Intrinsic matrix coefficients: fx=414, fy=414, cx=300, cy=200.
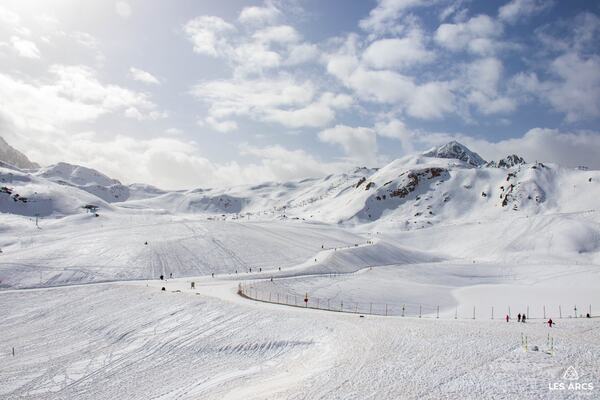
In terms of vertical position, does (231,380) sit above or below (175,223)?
below

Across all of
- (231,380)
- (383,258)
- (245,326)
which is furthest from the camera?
(383,258)

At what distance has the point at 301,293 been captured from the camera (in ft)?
222

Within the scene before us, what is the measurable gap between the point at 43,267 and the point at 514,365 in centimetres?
7736

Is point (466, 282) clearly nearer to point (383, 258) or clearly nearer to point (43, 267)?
point (383, 258)

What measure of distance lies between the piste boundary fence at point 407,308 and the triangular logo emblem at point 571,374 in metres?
33.5

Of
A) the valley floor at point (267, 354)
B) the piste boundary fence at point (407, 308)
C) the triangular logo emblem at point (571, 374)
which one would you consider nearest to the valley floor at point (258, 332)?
the valley floor at point (267, 354)

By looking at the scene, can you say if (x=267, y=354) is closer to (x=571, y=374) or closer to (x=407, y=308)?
(x=571, y=374)

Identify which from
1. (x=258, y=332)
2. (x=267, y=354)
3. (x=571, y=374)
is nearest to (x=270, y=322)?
(x=258, y=332)

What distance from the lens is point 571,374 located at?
25.6 metres

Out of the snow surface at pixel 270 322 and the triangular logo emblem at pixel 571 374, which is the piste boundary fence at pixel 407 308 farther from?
the triangular logo emblem at pixel 571 374

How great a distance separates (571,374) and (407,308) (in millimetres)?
38983

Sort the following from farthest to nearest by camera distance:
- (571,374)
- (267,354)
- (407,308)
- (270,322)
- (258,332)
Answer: (407,308), (270,322), (258,332), (267,354), (571,374)

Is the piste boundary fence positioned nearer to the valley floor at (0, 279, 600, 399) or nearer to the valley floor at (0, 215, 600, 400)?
the valley floor at (0, 215, 600, 400)

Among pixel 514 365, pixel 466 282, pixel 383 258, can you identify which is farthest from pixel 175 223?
pixel 514 365
